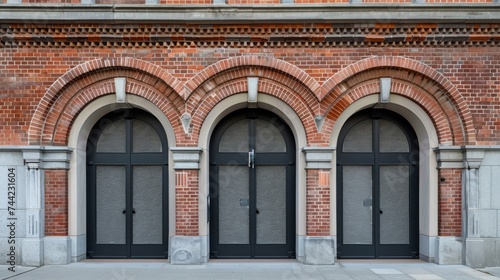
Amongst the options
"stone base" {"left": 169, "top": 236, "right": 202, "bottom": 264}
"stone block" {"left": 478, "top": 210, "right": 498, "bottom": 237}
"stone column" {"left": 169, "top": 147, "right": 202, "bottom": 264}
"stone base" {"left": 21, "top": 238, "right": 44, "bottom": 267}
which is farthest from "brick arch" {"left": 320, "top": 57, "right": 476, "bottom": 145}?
"stone base" {"left": 21, "top": 238, "right": 44, "bottom": 267}

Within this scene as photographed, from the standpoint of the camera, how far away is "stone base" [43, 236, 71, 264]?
35.2 feet

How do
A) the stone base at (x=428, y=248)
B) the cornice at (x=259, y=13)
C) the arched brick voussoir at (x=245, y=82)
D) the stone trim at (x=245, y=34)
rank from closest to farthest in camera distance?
1. the cornice at (x=259, y=13)
2. the stone trim at (x=245, y=34)
3. the arched brick voussoir at (x=245, y=82)
4. the stone base at (x=428, y=248)

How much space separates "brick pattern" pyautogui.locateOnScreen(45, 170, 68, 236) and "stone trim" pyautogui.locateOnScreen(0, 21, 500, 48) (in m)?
2.88

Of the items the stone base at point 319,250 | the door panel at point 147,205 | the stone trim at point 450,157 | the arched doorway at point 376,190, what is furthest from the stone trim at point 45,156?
the stone trim at point 450,157

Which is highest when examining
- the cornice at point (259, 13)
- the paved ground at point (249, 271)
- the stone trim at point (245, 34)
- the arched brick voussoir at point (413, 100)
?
the cornice at point (259, 13)

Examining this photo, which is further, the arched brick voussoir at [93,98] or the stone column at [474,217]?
the arched brick voussoir at [93,98]

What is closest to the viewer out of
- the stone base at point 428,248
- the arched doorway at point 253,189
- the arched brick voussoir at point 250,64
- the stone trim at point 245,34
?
the stone trim at point 245,34

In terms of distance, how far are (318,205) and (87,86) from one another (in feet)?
18.8

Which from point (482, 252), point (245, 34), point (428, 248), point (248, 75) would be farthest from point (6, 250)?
point (482, 252)

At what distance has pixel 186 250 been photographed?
35.1ft

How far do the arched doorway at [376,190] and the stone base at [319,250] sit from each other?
0.83m

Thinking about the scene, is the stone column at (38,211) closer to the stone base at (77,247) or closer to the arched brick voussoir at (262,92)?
the stone base at (77,247)

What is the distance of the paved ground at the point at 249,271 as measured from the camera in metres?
9.64

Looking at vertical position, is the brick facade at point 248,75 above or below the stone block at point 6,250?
above
